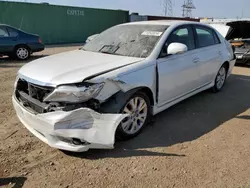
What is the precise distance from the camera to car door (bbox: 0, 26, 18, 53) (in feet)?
32.2

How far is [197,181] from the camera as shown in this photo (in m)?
2.72

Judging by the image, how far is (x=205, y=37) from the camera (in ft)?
17.0

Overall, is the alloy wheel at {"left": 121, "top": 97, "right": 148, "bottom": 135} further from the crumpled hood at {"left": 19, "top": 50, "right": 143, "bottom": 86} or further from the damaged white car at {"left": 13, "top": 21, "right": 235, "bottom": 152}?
the crumpled hood at {"left": 19, "top": 50, "right": 143, "bottom": 86}

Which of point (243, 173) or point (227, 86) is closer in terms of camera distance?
point (243, 173)

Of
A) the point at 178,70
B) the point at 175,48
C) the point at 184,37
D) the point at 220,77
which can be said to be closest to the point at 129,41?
the point at 175,48

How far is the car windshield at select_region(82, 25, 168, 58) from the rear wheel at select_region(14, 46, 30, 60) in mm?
6598

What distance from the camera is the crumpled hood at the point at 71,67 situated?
2.95 m

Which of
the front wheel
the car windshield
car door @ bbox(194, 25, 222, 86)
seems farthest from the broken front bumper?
the front wheel

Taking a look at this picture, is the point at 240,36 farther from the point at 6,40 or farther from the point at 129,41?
the point at 6,40

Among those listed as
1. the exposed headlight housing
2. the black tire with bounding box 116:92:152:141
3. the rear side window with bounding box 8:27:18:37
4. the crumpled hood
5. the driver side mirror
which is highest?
the rear side window with bounding box 8:27:18:37

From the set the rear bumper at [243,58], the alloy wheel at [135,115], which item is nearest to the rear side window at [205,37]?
the alloy wheel at [135,115]

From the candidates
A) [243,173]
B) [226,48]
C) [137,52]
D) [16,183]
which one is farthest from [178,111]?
[16,183]

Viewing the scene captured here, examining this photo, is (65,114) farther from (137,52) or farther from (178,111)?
(178,111)

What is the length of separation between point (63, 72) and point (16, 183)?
1.30 meters
